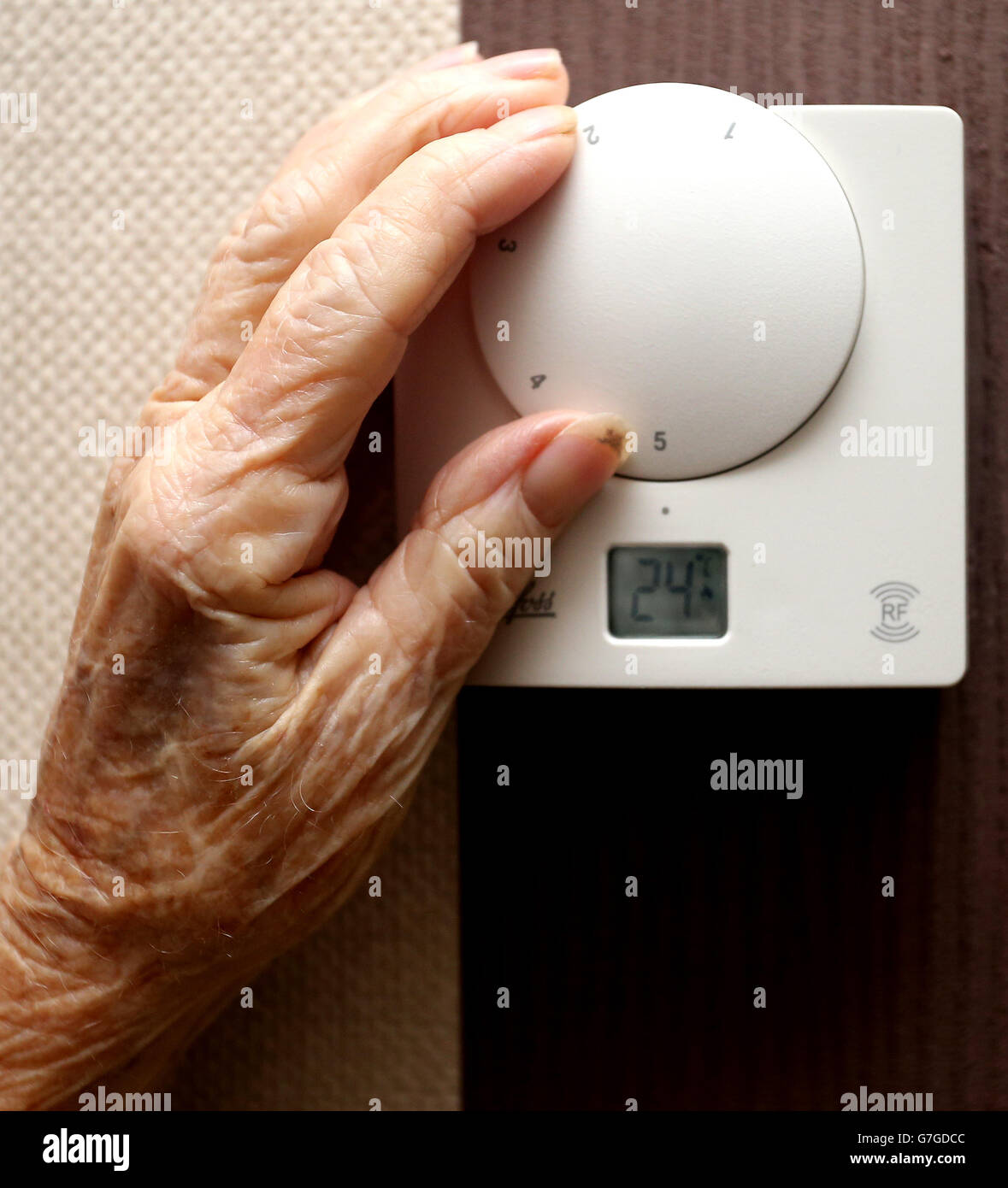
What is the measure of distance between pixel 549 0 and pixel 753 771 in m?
0.39

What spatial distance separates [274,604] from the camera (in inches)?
13.6

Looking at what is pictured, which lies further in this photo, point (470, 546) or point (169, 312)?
point (169, 312)

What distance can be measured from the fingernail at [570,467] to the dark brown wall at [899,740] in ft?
0.50

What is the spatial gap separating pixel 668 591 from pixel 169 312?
286 mm

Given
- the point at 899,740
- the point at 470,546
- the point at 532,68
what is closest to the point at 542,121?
the point at 532,68

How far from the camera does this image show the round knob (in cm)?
36

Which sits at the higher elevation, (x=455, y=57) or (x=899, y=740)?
(x=455, y=57)

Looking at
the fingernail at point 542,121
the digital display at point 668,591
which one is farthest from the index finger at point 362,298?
the digital display at point 668,591

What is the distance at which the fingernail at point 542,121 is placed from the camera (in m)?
0.35

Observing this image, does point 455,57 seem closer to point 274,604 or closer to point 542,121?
point 542,121

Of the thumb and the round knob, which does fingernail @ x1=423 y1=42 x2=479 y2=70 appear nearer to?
the round knob

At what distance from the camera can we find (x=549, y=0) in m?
0.45
